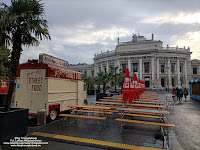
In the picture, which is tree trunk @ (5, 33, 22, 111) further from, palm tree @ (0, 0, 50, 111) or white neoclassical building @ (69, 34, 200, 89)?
white neoclassical building @ (69, 34, 200, 89)

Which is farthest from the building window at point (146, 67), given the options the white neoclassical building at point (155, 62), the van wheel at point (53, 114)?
the van wheel at point (53, 114)

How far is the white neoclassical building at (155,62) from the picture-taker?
59.9 meters

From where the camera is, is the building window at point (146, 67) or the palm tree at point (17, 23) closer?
the palm tree at point (17, 23)

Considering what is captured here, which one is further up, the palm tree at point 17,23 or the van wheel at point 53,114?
the palm tree at point 17,23

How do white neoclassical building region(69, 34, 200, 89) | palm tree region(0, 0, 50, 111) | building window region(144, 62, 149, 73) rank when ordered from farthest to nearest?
building window region(144, 62, 149, 73) < white neoclassical building region(69, 34, 200, 89) < palm tree region(0, 0, 50, 111)

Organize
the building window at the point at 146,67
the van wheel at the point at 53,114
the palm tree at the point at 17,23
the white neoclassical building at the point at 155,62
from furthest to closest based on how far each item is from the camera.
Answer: the building window at the point at 146,67 → the white neoclassical building at the point at 155,62 → the van wheel at the point at 53,114 → the palm tree at the point at 17,23

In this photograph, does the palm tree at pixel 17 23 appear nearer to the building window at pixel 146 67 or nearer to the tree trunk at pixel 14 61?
the tree trunk at pixel 14 61

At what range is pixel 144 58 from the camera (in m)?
61.6

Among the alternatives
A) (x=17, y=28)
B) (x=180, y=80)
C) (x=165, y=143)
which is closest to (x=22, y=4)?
(x=17, y=28)

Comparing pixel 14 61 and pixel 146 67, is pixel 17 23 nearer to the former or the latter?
pixel 14 61

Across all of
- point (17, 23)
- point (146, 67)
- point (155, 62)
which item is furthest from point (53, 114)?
point (146, 67)

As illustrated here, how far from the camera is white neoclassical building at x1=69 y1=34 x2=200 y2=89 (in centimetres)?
5994

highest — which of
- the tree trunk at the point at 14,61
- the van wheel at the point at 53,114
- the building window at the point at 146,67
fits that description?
the building window at the point at 146,67

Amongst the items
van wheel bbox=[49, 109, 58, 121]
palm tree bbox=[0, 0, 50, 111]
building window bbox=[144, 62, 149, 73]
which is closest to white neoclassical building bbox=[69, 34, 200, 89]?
building window bbox=[144, 62, 149, 73]
